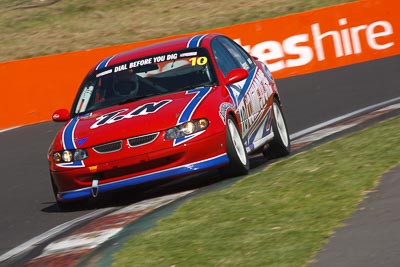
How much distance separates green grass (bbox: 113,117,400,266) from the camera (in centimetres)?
672

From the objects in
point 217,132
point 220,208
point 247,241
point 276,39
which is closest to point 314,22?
point 276,39

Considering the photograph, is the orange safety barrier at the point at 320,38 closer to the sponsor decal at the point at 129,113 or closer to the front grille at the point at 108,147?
the sponsor decal at the point at 129,113

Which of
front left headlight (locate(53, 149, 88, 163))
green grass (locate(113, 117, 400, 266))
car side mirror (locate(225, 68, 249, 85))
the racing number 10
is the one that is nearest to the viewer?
green grass (locate(113, 117, 400, 266))

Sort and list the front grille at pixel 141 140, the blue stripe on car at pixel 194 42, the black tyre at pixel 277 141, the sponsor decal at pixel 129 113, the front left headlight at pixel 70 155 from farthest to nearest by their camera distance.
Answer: the black tyre at pixel 277 141
the blue stripe on car at pixel 194 42
the sponsor decal at pixel 129 113
the front left headlight at pixel 70 155
the front grille at pixel 141 140

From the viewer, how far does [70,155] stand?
33.0 ft

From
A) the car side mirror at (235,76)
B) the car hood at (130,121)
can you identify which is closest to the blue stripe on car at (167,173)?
the car hood at (130,121)

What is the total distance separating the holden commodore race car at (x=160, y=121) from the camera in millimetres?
9867

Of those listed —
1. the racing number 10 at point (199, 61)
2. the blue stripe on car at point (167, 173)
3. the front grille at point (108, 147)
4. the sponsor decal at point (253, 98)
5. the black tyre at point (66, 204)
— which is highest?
the racing number 10 at point (199, 61)

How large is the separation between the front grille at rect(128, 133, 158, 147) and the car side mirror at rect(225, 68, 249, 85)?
110 centimetres

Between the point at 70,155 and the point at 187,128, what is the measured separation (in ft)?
3.51

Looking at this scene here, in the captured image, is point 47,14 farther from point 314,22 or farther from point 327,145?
point 327,145

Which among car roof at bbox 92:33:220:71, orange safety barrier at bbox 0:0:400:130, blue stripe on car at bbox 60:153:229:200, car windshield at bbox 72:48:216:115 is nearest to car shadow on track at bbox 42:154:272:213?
blue stripe on car at bbox 60:153:229:200

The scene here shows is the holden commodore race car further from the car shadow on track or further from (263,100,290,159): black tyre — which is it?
the car shadow on track

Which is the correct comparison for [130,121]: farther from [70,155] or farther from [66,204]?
[66,204]
